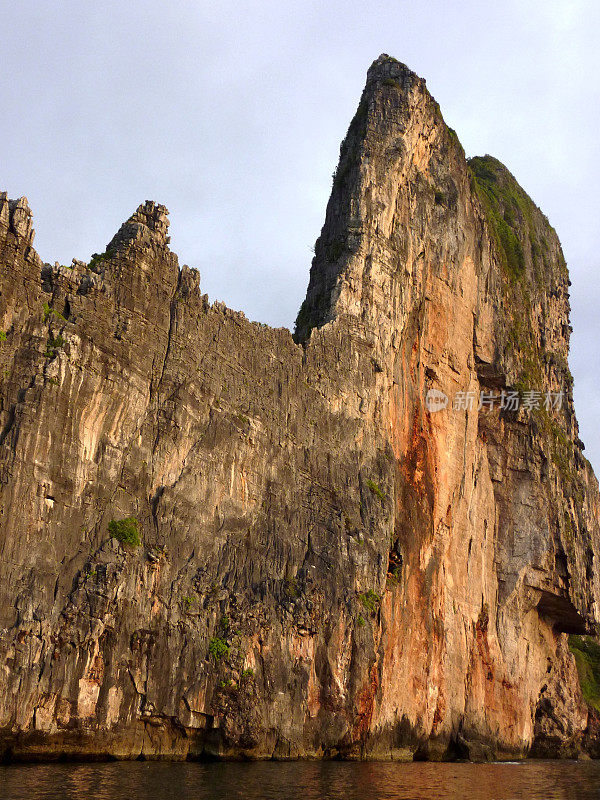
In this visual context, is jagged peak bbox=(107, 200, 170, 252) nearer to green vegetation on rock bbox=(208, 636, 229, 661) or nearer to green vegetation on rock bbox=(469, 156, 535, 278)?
green vegetation on rock bbox=(208, 636, 229, 661)

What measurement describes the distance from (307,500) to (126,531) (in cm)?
879

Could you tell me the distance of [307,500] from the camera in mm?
34000

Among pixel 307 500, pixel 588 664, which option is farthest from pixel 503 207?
pixel 307 500

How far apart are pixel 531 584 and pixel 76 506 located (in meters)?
30.8

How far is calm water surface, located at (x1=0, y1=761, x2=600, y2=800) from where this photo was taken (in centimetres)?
1827

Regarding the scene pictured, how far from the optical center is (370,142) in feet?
141

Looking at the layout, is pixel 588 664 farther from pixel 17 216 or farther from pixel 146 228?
pixel 17 216

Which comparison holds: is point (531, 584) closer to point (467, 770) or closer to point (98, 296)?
point (467, 770)

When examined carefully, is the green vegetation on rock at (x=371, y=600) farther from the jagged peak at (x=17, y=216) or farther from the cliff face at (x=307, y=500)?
the jagged peak at (x=17, y=216)

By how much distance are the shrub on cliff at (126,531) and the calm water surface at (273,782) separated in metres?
6.29

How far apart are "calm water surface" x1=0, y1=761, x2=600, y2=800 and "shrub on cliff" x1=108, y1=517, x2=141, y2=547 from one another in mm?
6293

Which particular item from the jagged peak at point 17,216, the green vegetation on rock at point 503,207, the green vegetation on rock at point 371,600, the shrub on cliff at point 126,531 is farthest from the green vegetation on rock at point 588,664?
the jagged peak at point 17,216

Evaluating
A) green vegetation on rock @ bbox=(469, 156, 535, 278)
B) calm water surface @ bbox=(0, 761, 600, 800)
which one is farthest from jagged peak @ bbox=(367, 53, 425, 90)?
calm water surface @ bbox=(0, 761, 600, 800)

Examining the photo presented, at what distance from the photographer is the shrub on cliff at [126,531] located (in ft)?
88.6
